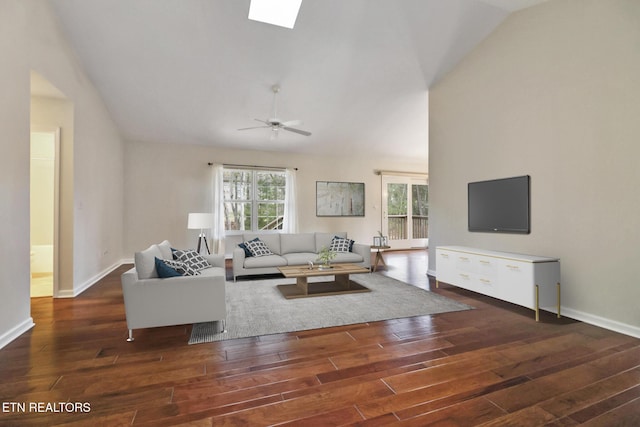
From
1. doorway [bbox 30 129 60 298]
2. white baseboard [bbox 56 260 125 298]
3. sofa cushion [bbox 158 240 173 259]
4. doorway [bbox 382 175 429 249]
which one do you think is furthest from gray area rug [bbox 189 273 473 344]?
doorway [bbox 382 175 429 249]

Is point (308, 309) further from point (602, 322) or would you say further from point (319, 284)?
point (602, 322)

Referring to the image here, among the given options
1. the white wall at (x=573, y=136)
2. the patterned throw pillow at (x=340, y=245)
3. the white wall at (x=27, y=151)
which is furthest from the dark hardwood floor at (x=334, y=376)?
the patterned throw pillow at (x=340, y=245)

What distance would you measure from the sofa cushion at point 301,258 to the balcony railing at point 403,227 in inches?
146

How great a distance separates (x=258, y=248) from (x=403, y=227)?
4942 millimetres

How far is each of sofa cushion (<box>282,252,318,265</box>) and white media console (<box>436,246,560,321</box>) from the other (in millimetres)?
2225

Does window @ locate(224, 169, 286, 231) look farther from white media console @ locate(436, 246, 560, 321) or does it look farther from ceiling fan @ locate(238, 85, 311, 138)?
white media console @ locate(436, 246, 560, 321)

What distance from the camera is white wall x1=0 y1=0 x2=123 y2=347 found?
104 inches

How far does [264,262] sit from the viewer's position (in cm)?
491

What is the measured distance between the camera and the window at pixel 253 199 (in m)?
7.07

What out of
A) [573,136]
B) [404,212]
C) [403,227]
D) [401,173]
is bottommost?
[403,227]

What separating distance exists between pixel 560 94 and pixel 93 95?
6.33m

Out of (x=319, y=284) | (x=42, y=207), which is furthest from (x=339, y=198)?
(x=42, y=207)

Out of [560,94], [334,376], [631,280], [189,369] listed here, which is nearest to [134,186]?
[189,369]

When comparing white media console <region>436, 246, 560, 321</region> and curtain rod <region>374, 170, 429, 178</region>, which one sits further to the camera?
curtain rod <region>374, 170, 429, 178</region>
